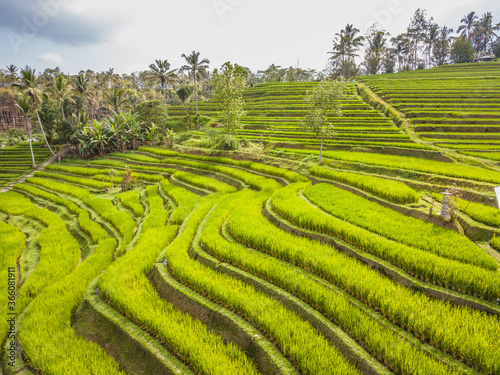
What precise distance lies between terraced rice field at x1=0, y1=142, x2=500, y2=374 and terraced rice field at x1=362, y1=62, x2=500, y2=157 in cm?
1203

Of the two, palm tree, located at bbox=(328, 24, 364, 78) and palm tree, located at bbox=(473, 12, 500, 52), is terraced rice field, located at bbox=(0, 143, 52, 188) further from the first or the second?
palm tree, located at bbox=(473, 12, 500, 52)

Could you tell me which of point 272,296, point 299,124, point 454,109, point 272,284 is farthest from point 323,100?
point 454,109

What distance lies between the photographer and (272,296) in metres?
5.07

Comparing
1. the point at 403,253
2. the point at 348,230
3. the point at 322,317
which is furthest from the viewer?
the point at 348,230

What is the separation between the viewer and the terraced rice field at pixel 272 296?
3.67m

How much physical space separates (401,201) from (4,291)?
1243 centimetres

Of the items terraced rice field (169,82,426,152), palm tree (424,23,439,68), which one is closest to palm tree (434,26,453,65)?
palm tree (424,23,439,68)

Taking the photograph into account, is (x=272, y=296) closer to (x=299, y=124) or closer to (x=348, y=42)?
(x=299, y=124)

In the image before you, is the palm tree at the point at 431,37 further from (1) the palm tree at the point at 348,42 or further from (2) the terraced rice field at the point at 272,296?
(2) the terraced rice field at the point at 272,296

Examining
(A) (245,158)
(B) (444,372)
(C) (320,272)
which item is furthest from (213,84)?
(B) (444,372)

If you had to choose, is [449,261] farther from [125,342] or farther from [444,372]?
[125,342]

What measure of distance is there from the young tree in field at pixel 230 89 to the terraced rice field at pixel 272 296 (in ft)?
46.5

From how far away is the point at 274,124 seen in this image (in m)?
30.2

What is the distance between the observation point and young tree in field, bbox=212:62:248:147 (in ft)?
69.4
